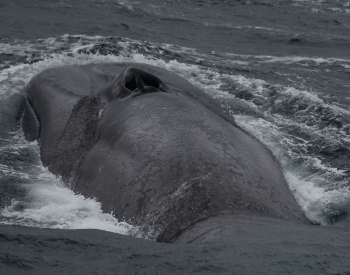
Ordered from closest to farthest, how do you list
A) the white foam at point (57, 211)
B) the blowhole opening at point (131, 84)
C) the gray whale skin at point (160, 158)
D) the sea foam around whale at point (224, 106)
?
the gray whale skin at point (160, 158), the white foam at point (57, 211), the sea foam around whale at point (224, 106), the blowhole opening at point (131, 84)

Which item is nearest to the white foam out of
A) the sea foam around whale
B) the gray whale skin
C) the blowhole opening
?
the sea foam around whale

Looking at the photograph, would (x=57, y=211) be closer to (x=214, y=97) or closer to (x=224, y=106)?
(x=224, y=106)

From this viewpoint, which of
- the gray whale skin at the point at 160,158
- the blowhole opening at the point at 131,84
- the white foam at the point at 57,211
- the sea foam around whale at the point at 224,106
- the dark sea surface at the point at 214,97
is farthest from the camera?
the blowhole opening at the point at 131,84

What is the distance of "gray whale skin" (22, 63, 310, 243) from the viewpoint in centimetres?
957

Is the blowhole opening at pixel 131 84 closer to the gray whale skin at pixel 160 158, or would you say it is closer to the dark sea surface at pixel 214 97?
the gray whale skin at pixel 160 158

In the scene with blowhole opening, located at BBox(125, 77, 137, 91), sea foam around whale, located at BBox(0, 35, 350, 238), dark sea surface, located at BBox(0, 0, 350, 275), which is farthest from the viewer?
blowhole opening, located at BBox(125, 77, 137, 91)

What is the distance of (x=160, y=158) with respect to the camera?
1083cm

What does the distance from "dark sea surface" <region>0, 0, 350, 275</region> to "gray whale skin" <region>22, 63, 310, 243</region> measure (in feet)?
1.32

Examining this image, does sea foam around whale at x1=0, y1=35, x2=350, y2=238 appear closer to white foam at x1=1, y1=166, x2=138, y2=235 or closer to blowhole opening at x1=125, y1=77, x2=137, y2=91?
white foam at x1=1, y1=166, x2=138, y2=235

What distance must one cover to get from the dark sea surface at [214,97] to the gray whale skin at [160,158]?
40 centimetres

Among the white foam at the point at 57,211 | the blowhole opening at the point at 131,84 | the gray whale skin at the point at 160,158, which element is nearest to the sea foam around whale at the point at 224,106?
the white foam at the point at 57,211

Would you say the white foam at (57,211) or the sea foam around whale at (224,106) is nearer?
the white foam at (57,211)

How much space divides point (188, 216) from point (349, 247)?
2370 millimetres

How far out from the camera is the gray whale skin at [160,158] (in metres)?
9.57
